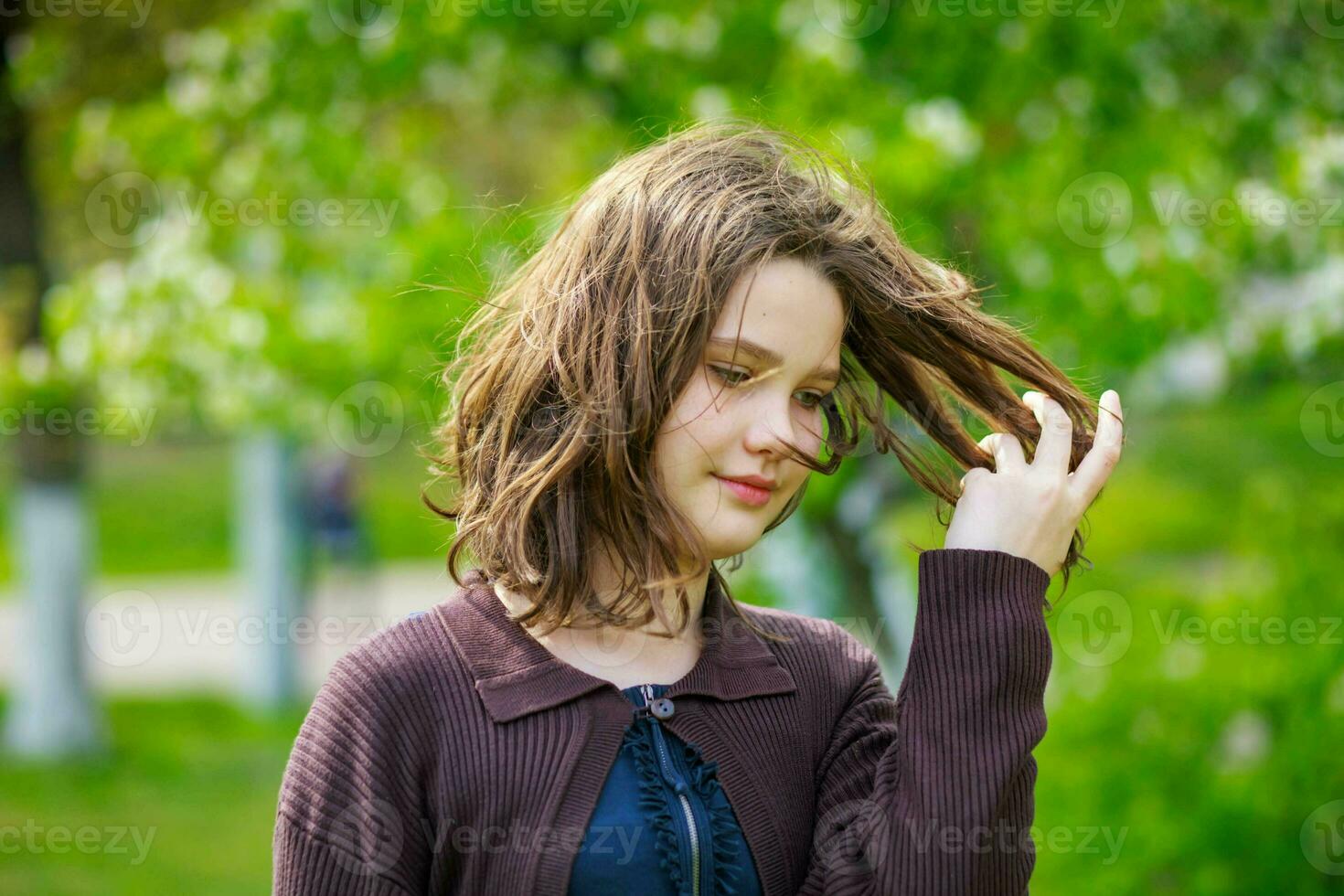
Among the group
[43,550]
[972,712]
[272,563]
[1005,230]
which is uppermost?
[1005,230]

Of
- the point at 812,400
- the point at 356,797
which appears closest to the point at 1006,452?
the point at 812,400

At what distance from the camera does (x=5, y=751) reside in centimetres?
654

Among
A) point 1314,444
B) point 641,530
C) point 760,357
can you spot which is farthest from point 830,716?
point 1314,444

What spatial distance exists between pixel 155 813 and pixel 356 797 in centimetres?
515

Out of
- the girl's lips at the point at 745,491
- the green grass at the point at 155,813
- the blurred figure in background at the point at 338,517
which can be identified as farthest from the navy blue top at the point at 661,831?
the blurred figure in background at the point at 338,517

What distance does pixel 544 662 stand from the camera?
1461 millimetres

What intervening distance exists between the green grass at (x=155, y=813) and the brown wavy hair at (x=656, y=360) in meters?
4.26

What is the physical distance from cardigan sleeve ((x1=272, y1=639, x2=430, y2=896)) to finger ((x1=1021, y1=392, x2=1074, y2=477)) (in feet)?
2.29

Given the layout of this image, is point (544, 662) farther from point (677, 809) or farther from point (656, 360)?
point (656, 360)

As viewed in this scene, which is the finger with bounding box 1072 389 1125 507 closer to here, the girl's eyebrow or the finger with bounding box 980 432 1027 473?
the finger with bounding box 980 432 1027 473

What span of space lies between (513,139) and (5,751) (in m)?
4.04

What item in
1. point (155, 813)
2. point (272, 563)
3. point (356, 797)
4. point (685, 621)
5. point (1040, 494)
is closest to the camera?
point (356, 797)

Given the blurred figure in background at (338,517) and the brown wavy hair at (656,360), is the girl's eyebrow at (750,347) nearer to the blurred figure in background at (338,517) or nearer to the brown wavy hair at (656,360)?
the brown wavy hair at (656,360)

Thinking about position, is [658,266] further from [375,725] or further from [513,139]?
[513,139]
